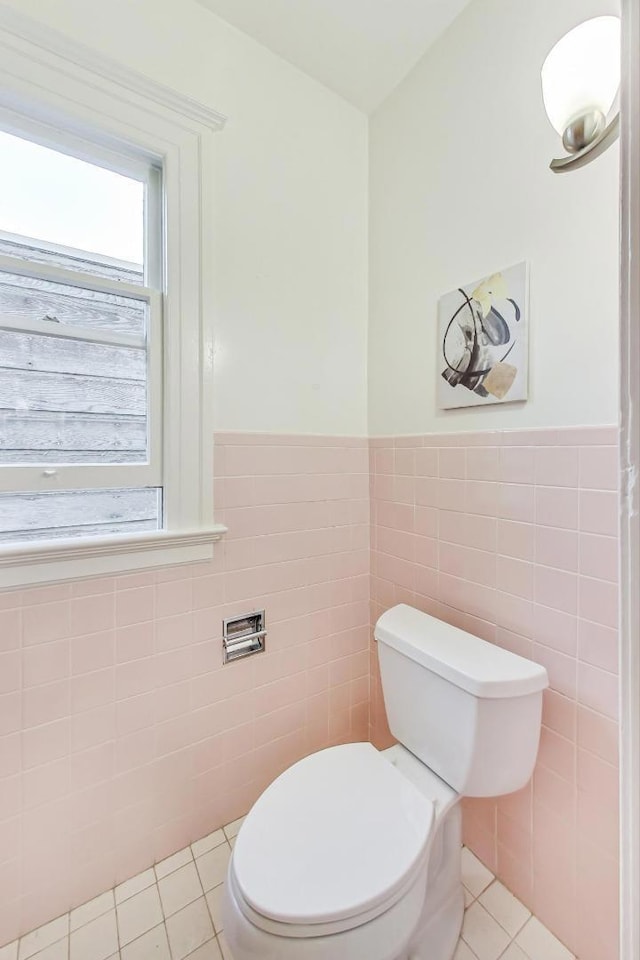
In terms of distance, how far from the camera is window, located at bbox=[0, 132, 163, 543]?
1044mm

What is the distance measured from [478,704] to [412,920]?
41 centimetres

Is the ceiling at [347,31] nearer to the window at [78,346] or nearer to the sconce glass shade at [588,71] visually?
A: the window at [78,346]

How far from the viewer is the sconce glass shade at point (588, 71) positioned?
0.74 metres

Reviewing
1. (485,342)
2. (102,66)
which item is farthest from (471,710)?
(102,66)

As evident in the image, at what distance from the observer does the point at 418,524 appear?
4.52 feet

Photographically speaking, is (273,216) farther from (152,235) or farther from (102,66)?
(102,66)

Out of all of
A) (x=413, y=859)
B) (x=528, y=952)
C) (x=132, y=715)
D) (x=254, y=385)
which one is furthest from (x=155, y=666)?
(x=528, y=952)

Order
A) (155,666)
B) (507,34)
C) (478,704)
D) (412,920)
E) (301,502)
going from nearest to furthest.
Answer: (412,920), (478,704), (507,34), (155,666), (301,502)

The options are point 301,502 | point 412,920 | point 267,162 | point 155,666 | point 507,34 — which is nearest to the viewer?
point 412,920

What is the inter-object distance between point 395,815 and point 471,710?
275mm

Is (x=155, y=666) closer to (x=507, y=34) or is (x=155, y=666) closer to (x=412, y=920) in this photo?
(x=412, y=920)

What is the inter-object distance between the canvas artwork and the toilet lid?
1.00 m

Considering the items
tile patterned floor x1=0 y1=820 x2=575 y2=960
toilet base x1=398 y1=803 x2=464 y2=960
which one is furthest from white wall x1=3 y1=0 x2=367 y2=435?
tile patterned floor x1=0 y1=820 x2=575 y2=960

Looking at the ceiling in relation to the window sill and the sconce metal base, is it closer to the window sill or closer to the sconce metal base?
the sconce metal base
